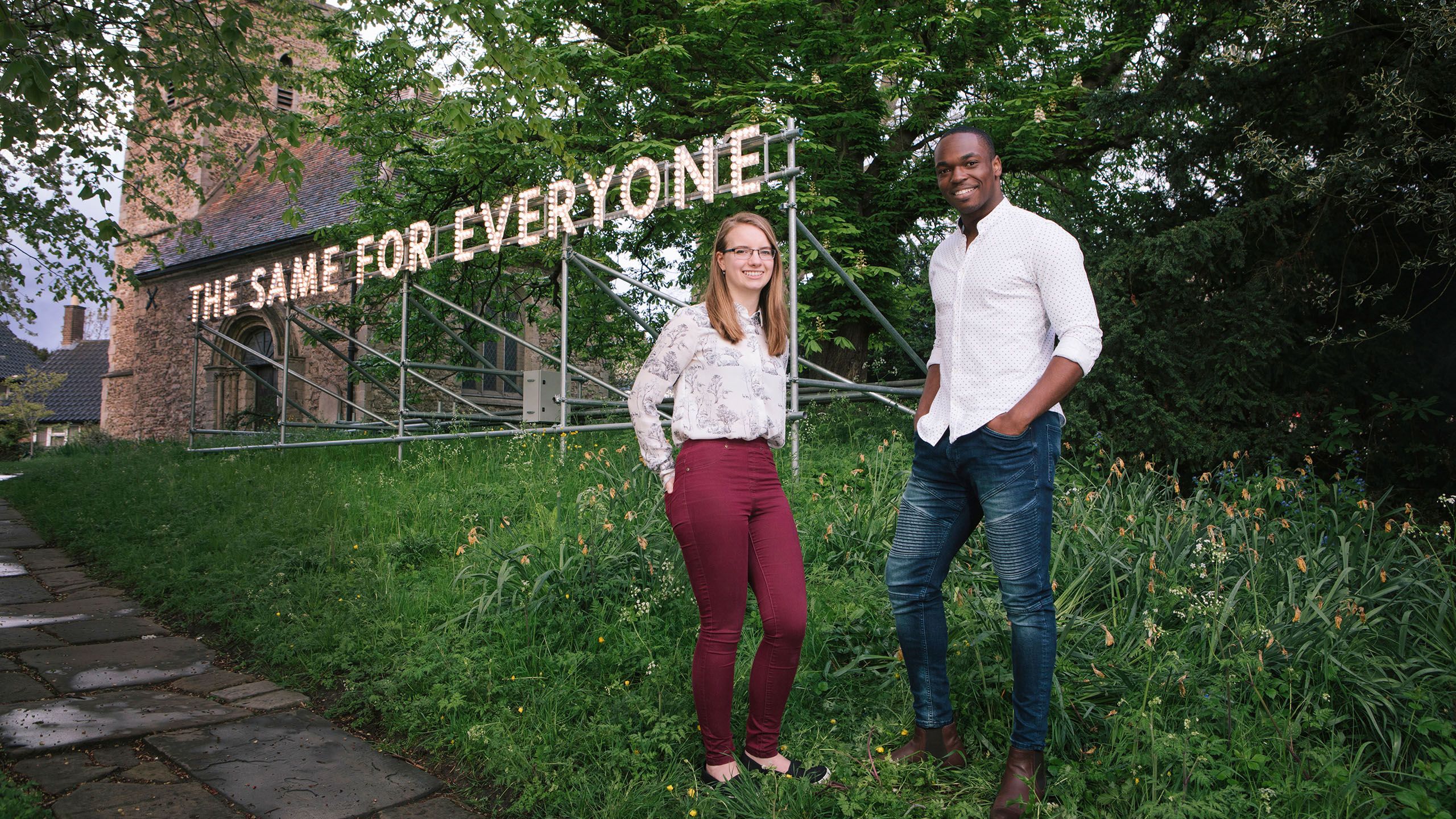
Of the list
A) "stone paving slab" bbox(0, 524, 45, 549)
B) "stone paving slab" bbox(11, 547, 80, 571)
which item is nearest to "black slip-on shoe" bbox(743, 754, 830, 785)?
"stone paving slab" bbox(11, 547, 80, 571)

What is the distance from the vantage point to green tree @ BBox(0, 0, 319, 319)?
16.3 ft

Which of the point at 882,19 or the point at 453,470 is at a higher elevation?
the point at 882,19

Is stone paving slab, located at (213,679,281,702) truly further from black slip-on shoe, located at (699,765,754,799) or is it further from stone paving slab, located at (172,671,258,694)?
black slip-on shoe, located at (699,765,754,799)

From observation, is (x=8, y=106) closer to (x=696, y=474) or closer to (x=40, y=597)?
(x=40, y=597)

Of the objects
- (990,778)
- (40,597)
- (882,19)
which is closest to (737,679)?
(990,778)

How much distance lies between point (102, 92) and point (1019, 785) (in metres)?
7.76

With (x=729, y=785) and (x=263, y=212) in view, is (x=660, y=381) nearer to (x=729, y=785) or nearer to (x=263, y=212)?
(x=729, y=785)

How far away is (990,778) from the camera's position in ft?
9.38

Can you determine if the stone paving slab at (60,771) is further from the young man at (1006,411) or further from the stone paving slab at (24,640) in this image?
the young man at (1006,411)

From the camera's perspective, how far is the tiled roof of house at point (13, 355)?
33.6 meters

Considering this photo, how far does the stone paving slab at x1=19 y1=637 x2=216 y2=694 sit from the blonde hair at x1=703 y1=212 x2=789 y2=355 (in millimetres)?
3459

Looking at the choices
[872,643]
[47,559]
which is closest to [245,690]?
[872,643]

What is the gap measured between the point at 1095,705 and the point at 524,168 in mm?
9364

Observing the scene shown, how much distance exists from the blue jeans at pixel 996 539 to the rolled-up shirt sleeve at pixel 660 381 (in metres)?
0.77
